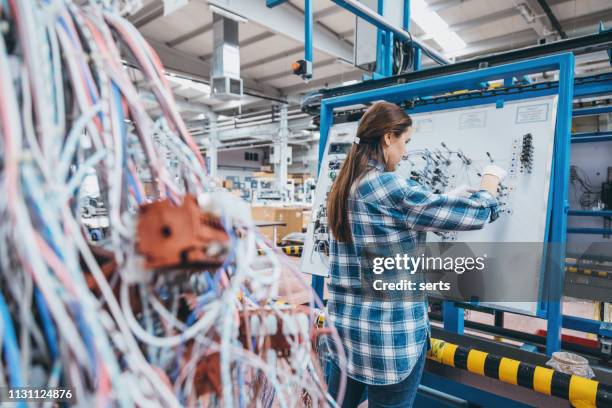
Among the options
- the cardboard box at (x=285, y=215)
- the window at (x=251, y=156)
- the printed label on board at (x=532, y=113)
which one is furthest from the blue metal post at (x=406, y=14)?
the window at (x=251, y=156)

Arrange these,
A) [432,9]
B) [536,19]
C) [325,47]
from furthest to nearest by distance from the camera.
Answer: [325,47]
[536,19]
[432,9]

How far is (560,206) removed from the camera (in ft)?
4.58

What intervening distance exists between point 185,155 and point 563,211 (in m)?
1.39

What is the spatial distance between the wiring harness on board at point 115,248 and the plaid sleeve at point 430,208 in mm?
521

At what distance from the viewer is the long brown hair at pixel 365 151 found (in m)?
1.15

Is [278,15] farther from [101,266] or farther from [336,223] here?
[101,266]

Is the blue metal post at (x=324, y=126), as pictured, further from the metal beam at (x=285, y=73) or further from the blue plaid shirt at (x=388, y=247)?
the metal beam at (x=285, y=73)

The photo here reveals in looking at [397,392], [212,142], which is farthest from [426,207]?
[212,142]

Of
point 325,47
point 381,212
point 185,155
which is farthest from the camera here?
point 325,47

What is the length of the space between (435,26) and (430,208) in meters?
5.66

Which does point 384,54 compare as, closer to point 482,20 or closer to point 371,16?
point 371,16

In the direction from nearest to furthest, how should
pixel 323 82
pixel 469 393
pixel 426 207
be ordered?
pixel 426 207
pixel 469 393
pixel 323 82

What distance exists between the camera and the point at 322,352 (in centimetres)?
143

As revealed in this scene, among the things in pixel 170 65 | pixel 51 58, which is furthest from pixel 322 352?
pixel 170 65
